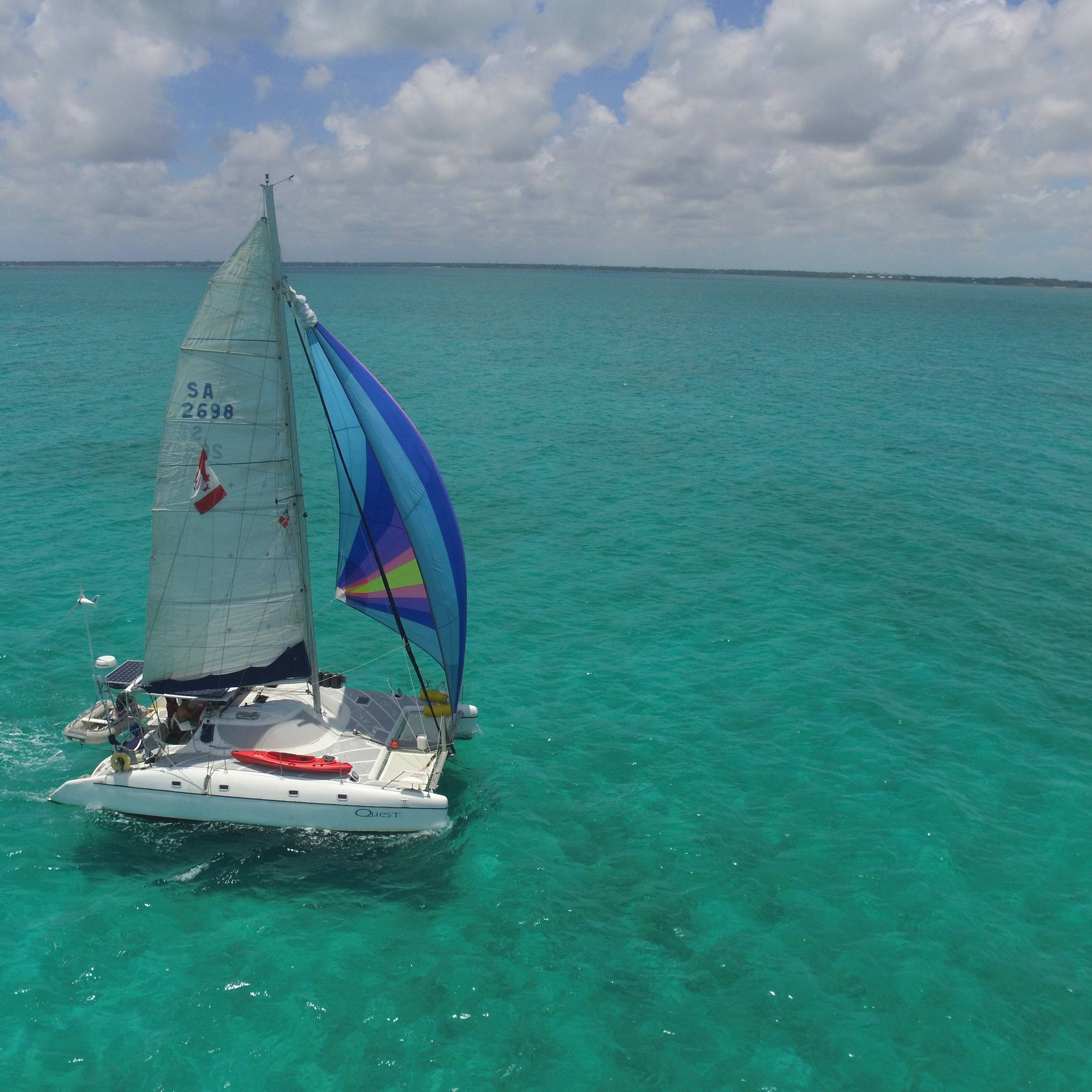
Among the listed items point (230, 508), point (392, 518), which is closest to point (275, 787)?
point (230, 508)

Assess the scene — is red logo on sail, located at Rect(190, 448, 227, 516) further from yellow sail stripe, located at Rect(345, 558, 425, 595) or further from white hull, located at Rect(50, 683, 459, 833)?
white hull, located at Rect(50, 683, 459, 833)

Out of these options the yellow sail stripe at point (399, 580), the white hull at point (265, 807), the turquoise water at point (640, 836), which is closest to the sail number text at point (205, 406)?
the yellow sail stripe at point (399, 580)

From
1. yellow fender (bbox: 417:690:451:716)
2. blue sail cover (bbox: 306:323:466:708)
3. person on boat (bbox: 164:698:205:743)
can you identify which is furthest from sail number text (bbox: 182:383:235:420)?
yellow fender (bbox: 417:690:451:716)

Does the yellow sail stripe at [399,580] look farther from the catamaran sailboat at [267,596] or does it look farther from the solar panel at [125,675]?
the solar panel at [125,675]

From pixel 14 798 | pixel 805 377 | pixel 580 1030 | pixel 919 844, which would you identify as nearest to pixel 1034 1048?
pixel 919 844

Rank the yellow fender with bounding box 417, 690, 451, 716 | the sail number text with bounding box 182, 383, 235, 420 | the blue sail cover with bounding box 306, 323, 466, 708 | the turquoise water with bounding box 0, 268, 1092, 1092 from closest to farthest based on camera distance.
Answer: the turquoise water with bounding box 0, 268, 1092, 1092 < the sail number text with bounding box 182, 383, 235, 420 < the blue sail cover with bounding box 306, 323, 466, 708 < the yellow fender with bounding box 417, 690, 451, 716

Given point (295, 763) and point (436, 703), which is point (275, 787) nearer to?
point (295, 763)

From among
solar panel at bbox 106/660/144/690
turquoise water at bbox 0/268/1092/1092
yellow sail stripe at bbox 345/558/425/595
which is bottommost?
turquoise water at bbox 0/268/1092/1092
